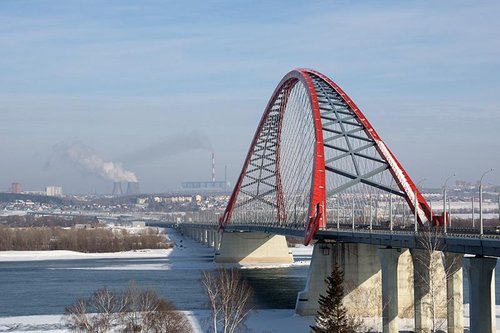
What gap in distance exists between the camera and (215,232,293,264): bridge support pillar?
11056cm

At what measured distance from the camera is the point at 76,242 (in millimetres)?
158000

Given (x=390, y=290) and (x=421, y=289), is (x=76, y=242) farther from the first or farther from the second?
(x=421, y=289)

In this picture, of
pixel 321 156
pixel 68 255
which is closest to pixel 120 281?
pixel 321 156

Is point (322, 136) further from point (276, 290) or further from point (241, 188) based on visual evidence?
point (241, 188)

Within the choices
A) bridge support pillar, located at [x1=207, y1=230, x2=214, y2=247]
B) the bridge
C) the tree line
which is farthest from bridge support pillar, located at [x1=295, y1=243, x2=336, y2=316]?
bridge support pillar, located at [x1=207, y1=230, x2=214, y2=247]

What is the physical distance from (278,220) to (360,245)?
39426 mm

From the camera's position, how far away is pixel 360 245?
2355 inches

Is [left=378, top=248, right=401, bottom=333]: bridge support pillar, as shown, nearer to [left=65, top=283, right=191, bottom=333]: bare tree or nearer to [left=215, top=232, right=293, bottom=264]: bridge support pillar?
[left=65, top=283, right=191, bottom=333]: bare tree

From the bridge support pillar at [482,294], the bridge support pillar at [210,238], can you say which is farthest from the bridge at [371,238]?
the bridge support pillar at [210,238]

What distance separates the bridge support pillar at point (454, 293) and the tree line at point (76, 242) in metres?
105

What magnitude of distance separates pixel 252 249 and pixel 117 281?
3291cm

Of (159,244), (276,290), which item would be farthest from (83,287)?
(159,244)

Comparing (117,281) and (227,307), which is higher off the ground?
(227,307)

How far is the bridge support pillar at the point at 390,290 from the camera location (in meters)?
47.8
